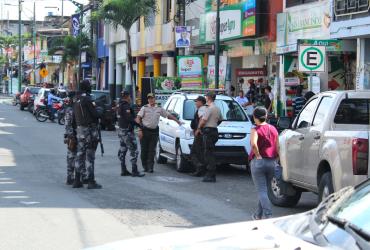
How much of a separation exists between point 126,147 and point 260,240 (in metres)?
11.6

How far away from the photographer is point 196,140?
15070 mm

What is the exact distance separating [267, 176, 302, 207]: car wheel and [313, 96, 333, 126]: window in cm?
157

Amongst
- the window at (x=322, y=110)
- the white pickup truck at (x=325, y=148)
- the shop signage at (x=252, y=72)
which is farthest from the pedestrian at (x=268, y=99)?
the window at (x=322, y=110)

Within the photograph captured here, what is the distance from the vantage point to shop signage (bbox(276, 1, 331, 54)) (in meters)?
22.6

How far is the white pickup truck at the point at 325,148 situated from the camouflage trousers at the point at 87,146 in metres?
3.51

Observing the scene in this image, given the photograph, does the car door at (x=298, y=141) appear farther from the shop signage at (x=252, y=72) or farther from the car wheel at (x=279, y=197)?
the shop signage at (x=252, y=72)

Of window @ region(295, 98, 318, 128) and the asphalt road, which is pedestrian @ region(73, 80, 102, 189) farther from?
window @ region(295, 98, 318, 128)

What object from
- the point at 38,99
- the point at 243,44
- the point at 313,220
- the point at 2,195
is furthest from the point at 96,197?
the point at 38,99

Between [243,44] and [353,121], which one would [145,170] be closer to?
[353,121]

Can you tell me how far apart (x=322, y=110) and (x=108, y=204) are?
373 centimetres

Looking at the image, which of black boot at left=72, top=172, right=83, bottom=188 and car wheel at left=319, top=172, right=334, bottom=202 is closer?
car wheel at left=319, top=172, right=334, bottom=202

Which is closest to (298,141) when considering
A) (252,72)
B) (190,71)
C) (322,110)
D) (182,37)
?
(322,110)

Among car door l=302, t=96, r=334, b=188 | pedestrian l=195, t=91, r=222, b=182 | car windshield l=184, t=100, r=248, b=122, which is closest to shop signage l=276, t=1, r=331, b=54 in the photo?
car windshield l=184, t=100, r=248, b=122

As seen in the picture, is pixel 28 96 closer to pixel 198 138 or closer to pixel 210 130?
pixel 198 138
